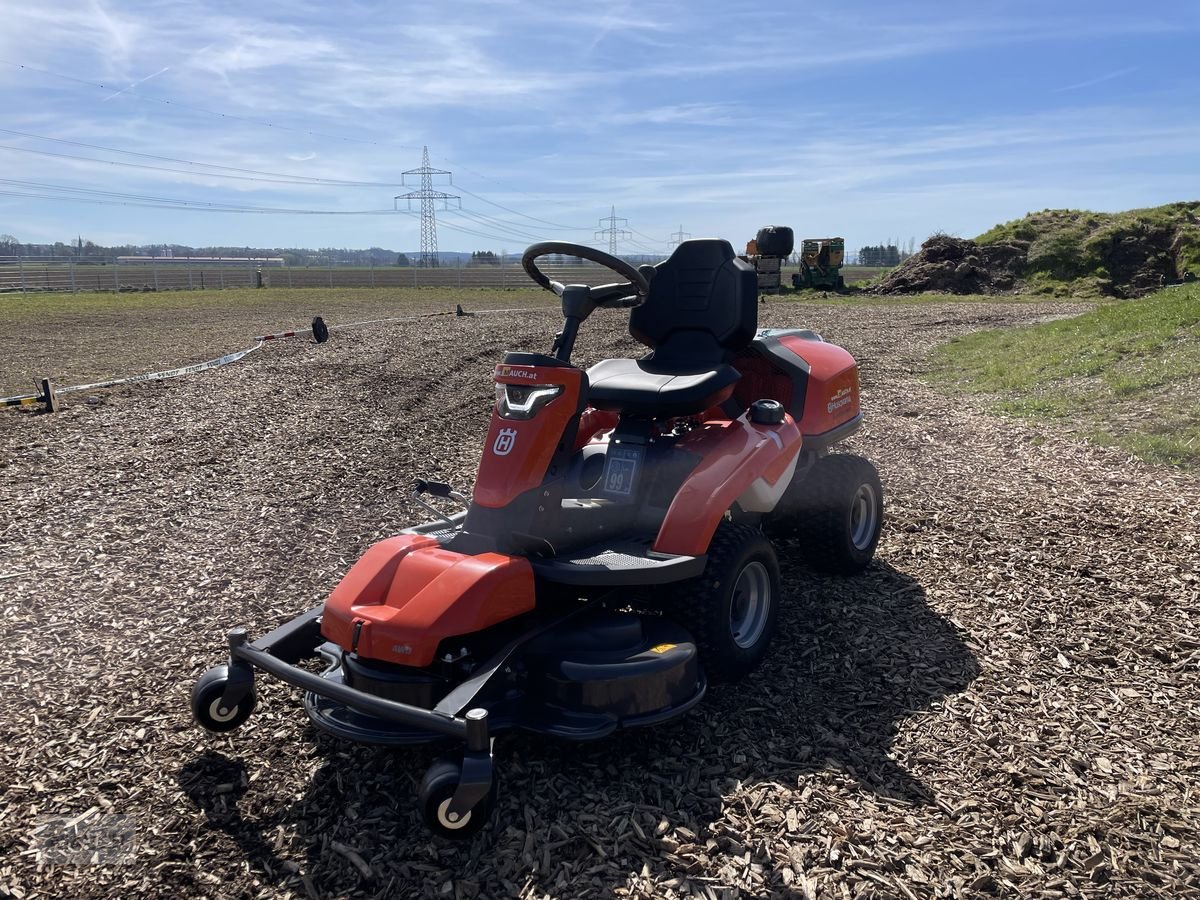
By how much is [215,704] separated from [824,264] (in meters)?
31.2

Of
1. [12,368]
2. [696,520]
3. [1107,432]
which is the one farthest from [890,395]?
[12,368]

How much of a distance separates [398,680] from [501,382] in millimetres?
1231

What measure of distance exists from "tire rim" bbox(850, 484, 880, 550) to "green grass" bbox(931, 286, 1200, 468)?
309 cm

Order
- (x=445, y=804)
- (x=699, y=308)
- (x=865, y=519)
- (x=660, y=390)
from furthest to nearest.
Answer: (x=865, y=519) → (x=699, y=308) → (x=660, y=390) → (x=445, y=804)

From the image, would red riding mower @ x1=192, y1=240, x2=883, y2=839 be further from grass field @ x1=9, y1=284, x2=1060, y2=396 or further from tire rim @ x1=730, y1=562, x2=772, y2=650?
grass field @ x1=9, y1=284, x2=1060, y2=396

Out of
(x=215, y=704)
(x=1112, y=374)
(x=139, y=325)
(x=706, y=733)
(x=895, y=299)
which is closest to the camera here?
(x=215, y=704)

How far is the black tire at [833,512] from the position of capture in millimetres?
4727

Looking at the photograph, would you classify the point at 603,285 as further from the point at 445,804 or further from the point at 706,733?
the point at 445,804

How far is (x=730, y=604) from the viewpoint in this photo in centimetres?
363

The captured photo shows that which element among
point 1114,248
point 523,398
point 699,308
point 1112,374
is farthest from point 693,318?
point 1114,248

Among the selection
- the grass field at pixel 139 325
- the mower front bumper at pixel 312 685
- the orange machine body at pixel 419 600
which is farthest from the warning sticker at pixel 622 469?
the grass field at pixel 139 325

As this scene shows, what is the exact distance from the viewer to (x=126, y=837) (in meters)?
2.89

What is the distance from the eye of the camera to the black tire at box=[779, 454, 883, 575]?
473 cm

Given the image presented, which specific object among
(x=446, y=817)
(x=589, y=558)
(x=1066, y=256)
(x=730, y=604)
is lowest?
(x=446, y=817)
